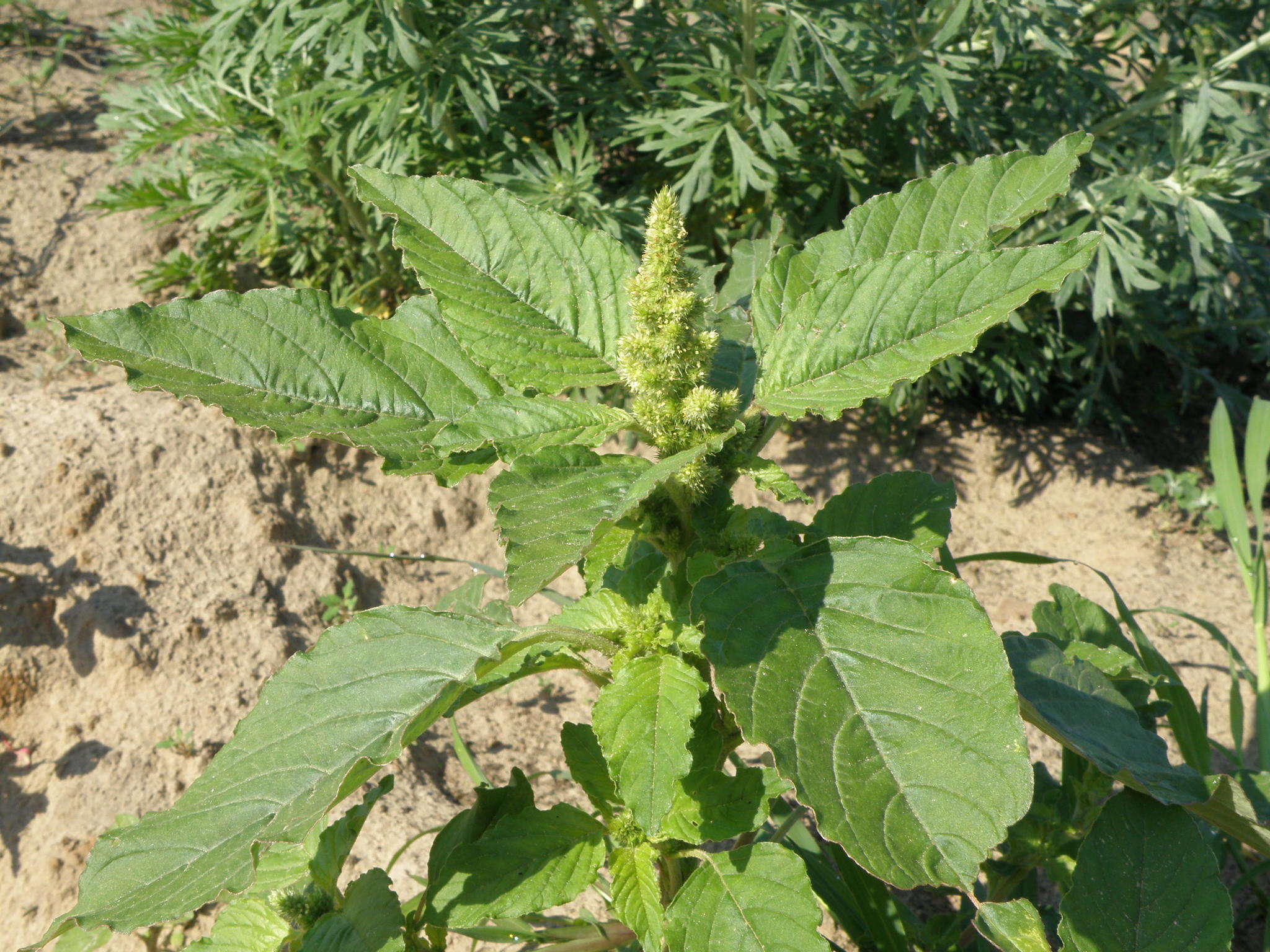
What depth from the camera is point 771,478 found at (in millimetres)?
955

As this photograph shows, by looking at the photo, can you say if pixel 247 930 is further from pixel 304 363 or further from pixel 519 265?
pixel 519 265

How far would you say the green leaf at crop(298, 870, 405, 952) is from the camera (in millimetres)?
1227

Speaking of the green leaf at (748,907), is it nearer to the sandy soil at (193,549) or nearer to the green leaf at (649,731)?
the green leaf at (649,731)

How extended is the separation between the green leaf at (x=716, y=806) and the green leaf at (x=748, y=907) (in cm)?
6

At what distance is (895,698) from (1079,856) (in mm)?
520

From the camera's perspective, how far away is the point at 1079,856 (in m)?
1.16

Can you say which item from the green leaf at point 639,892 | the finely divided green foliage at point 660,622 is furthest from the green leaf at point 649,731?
the green leaf at point 639,892

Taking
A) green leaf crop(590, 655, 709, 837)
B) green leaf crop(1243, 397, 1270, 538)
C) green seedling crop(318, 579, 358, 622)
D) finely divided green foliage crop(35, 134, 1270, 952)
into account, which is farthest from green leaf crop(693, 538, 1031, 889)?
green seedling crop(318, 579, 358, 622)

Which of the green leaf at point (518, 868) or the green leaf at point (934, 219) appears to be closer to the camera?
the green leaf at point (934, 219)

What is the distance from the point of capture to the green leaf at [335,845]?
1.35 m

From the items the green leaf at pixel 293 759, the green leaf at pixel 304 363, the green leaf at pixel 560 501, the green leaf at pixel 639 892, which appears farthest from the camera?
the green leaf at pixel 639 892

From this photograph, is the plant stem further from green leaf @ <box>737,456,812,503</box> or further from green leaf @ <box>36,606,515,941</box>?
green leaf @ <box>737,456,812,503</box>

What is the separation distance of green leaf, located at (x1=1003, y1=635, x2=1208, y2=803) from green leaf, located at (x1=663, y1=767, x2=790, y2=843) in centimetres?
34

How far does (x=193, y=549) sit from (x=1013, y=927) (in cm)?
231
